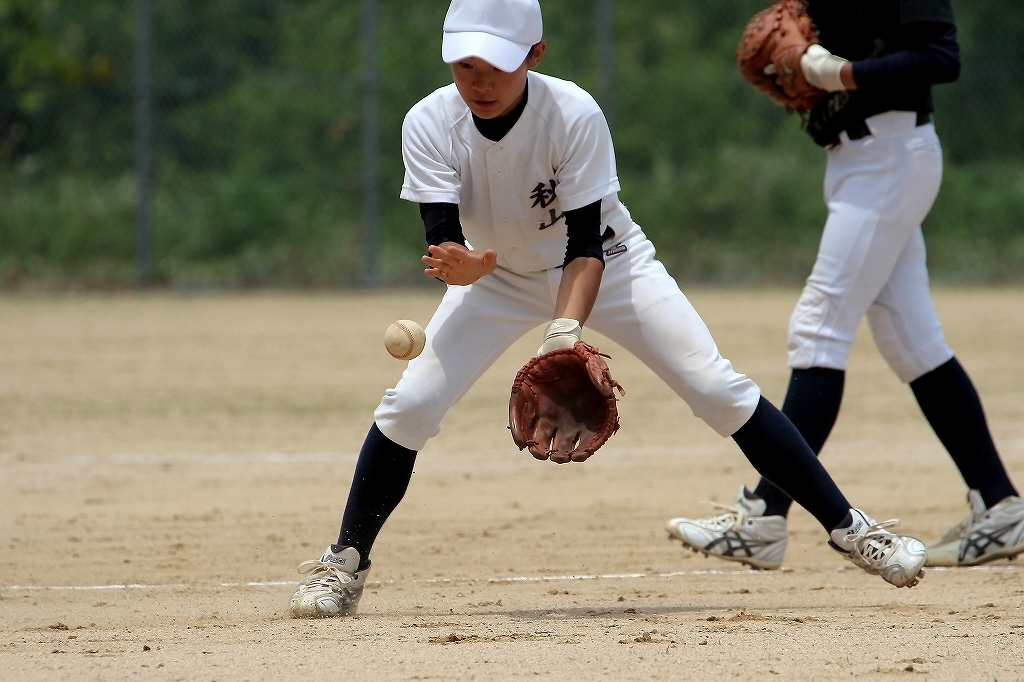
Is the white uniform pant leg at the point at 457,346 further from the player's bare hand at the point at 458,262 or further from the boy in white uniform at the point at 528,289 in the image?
the player's bare hand at the point at 458,262

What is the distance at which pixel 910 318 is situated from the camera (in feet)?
13.3

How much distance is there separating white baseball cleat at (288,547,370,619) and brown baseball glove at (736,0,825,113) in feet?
6.31

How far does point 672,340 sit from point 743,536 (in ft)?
2.75

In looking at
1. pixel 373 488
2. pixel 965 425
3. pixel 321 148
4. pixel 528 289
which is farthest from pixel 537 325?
pixel 321 148

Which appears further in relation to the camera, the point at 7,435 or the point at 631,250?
the point at 7,435

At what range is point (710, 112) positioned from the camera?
526 inches

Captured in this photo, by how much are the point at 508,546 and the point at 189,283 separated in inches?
342

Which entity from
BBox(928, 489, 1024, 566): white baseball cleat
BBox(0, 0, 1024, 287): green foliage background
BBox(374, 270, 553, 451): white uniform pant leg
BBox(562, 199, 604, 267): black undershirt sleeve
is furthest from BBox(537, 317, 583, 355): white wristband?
BBox(0, 0, 1024, 287): green foliage background

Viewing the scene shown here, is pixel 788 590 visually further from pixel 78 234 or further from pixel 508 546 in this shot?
pixel 78 234

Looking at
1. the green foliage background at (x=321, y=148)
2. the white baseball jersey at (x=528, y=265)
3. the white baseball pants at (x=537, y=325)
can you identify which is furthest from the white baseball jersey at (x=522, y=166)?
the green foliage background at (x=321, y=148)

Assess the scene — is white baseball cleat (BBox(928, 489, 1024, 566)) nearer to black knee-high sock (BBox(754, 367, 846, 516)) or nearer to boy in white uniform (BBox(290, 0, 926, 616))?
black knee-high sock (BBox(754, 367, 846, 516))

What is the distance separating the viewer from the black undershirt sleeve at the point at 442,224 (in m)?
3.23

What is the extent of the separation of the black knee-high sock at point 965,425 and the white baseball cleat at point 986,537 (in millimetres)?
49

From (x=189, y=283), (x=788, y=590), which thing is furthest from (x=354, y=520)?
(x=189, y=283)
